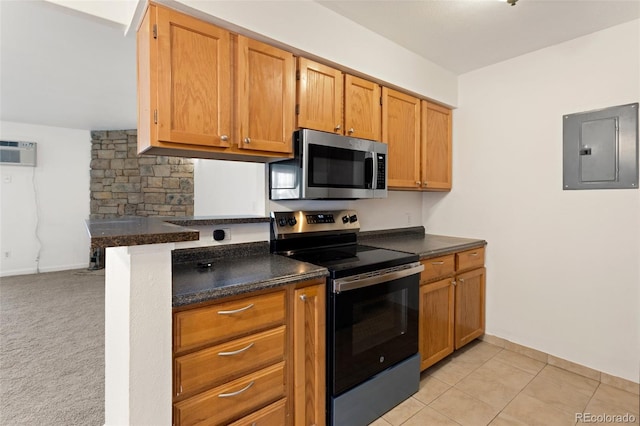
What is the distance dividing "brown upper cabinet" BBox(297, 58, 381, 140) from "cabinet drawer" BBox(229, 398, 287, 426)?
59.7 inches

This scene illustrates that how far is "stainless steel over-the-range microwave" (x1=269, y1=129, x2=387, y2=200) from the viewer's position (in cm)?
186

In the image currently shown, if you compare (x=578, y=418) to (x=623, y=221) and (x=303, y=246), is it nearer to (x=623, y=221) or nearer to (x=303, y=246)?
(x=623, y=221)

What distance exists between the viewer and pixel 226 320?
129 centimetres

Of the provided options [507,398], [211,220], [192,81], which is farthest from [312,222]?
[507,398]

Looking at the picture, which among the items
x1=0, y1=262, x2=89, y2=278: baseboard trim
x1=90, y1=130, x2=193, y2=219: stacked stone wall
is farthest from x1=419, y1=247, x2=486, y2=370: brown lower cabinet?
x1=0, y1=262, x2=89, y2=278: baseboard trim

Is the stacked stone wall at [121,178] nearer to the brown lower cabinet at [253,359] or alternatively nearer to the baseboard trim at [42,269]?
the baseboard trim at [42,269]

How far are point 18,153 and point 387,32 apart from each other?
5.82m

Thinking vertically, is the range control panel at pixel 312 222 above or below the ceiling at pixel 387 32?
below

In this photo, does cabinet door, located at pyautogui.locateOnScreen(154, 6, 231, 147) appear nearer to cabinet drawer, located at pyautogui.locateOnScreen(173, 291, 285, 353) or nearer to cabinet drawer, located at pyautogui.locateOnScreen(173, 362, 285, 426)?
cabinet drawer, located at pyautogui.locateOnScreen(173, 291, 285, 353)

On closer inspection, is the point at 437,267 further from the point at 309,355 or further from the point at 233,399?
the point at 233,399

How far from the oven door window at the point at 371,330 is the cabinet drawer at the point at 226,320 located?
343mm

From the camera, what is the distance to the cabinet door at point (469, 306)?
2490mm

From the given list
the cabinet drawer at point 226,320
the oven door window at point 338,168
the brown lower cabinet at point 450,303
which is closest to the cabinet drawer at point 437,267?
the brown lower cabinet at point 450,303

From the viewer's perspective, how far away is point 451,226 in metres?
3.05
